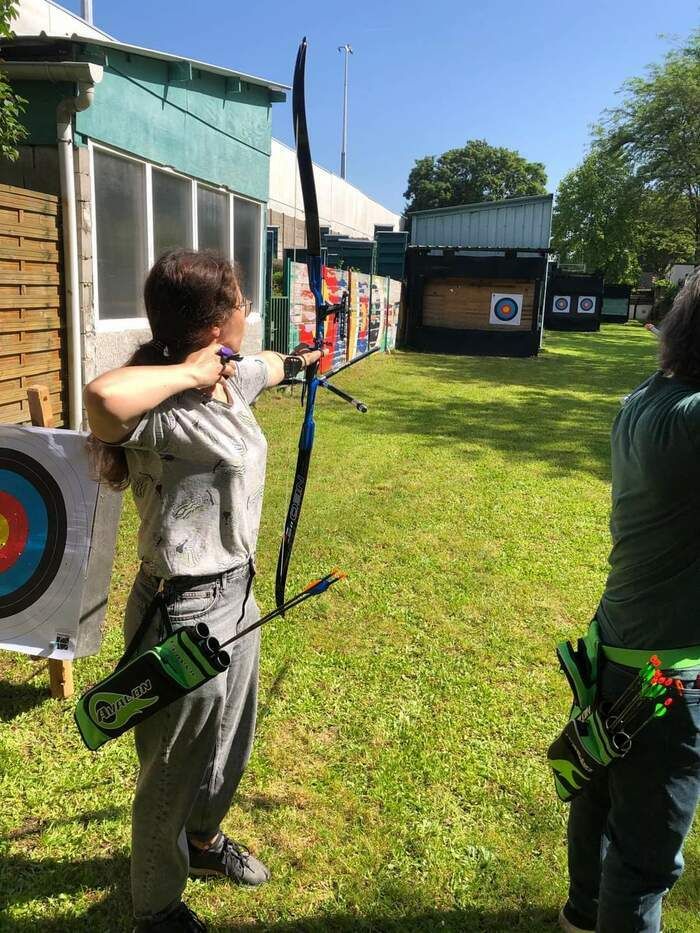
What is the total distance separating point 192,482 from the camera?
150cm

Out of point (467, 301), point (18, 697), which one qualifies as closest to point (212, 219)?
point (18, 697)

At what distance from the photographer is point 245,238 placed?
9.31 meters

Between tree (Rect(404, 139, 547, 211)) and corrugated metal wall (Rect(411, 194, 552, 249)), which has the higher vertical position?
tree (Rect(404, 139, 547, 211))

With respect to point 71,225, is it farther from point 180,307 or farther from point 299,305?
point 299,305

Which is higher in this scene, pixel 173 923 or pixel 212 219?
pixel 212 219

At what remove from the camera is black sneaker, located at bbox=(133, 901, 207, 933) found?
5.37 feet

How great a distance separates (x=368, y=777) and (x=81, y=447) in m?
1.55

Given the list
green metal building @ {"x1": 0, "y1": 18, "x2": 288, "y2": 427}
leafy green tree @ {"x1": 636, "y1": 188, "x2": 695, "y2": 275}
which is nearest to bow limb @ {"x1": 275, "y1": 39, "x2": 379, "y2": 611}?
green metal building @ {"x1": 0, "y1": 18, "x2": 288, "y2": 427}

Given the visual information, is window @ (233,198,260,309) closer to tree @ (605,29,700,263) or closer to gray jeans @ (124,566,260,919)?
gray jeans @ (124,566,260,919)

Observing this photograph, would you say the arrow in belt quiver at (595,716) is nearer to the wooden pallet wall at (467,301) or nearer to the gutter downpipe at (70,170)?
the gutter downpipe at (70,170)

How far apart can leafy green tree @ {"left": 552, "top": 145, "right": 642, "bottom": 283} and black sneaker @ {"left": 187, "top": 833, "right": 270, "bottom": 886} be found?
127 ft

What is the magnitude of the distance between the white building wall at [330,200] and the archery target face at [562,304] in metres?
9.12

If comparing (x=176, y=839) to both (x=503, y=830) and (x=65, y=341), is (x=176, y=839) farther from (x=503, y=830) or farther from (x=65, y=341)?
(x=65, y=341)

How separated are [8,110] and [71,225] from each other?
0.92m
